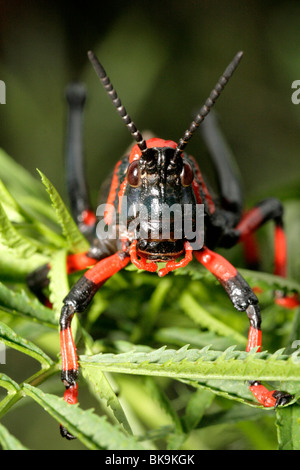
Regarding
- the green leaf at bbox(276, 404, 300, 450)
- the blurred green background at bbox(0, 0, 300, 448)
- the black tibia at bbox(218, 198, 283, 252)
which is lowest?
the green leaf at bbox(276, 404, 300, 450)

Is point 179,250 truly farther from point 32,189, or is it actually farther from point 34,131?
point 34,131

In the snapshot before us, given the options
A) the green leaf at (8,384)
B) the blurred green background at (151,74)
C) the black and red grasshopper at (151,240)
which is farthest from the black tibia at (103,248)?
the blurred green background at (151,74)

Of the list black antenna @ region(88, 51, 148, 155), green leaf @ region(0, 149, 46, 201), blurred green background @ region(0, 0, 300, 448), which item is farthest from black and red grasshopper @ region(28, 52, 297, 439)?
blurred green background @ region(0, 0, 300, 448)

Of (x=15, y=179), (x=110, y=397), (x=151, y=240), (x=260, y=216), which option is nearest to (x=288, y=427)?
(x=110, y=397)

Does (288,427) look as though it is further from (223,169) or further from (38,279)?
(223,169)

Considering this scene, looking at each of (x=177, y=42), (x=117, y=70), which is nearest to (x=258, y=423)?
(x=117, y=70)

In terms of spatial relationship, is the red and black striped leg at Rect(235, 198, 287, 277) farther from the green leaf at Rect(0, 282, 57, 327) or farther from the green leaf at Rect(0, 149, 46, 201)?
the green leaf at Rect(0, 282, 57, 327)
